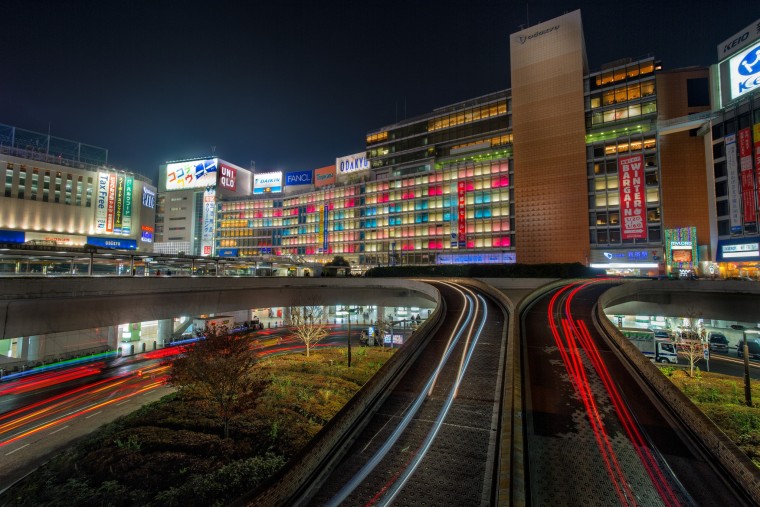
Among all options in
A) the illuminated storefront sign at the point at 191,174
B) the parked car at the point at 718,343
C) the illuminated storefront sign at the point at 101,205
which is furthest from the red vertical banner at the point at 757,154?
the illuminated storefront sign at the point at 191,174

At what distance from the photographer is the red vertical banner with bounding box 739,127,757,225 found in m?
52.0

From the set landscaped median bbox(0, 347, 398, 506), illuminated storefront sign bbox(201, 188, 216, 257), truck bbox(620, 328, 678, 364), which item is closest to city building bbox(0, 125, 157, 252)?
illuminated storefront sign bbox(201, 188, 216, 257)

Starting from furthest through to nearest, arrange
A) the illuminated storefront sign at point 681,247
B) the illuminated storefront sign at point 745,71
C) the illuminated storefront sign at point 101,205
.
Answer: the illuminated storefront sign at point 101,205 → the illuminated storefront sign at point 681,247 → the illuminated storefront sign at point 745,71

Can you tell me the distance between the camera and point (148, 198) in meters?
92.4

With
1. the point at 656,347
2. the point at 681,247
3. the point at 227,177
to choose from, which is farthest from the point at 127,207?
the point at 681,247

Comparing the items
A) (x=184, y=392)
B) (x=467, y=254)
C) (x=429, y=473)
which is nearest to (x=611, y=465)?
(x=429, y=473)

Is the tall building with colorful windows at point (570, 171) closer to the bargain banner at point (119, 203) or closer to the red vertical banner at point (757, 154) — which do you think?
the red vertical banner at point (757, 154)

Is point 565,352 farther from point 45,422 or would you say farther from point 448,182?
point 448,182

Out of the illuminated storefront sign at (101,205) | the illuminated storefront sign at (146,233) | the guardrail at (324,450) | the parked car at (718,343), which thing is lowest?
the parked car at (718,343)

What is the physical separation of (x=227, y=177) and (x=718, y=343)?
437 ft

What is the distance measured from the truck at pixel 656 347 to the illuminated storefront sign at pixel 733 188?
3074 cm

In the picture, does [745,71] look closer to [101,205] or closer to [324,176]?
[324,176]

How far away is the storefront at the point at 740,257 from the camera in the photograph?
2039 inches

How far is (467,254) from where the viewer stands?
86125 millimetres
